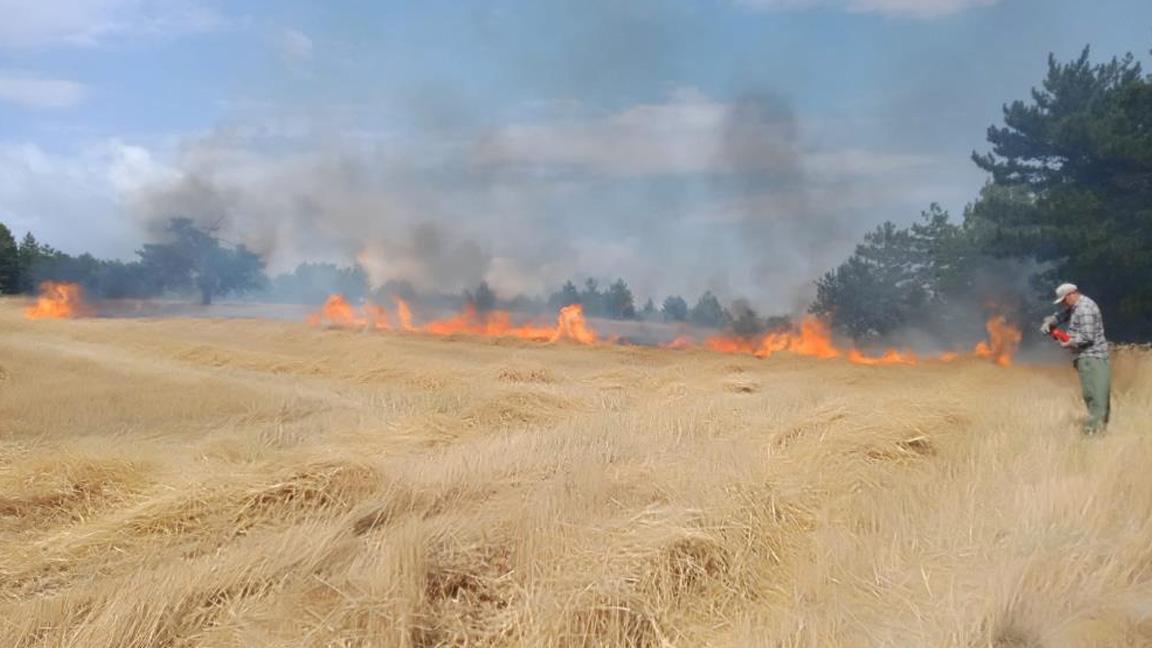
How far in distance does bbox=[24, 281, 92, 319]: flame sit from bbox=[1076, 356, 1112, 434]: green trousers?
42.1 m

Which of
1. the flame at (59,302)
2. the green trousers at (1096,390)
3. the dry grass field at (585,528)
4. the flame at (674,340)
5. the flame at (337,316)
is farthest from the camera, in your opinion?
the flame at (59,302)

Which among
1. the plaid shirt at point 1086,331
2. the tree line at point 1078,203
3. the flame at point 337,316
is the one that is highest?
the tree line at point 1078,203

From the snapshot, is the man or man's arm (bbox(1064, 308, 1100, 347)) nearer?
the man

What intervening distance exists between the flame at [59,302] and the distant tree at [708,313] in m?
29.1

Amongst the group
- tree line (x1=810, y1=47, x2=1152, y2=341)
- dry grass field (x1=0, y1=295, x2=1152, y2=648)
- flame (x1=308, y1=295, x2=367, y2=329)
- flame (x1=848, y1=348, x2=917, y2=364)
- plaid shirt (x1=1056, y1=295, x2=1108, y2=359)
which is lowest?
dry grass field (x1=0, y1=295, x2=1152, y2=648)

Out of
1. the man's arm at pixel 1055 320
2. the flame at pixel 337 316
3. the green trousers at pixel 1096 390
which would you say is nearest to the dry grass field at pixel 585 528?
the green trousers at pixel 1096 390

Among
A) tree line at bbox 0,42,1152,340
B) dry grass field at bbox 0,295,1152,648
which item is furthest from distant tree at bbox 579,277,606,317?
dry grass field at bbox 0,295,1152,648

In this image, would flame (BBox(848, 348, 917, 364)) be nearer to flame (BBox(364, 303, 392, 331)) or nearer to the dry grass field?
the dry grass field

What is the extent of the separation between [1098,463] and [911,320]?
2617cm

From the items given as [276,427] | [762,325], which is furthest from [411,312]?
[276,427]

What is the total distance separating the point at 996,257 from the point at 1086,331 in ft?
49.3

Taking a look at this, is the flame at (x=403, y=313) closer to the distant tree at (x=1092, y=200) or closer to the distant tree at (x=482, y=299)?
the distant tree at (x=482, y=299)

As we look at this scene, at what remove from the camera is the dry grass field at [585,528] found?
4820mm

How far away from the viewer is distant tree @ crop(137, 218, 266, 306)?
50.5m
